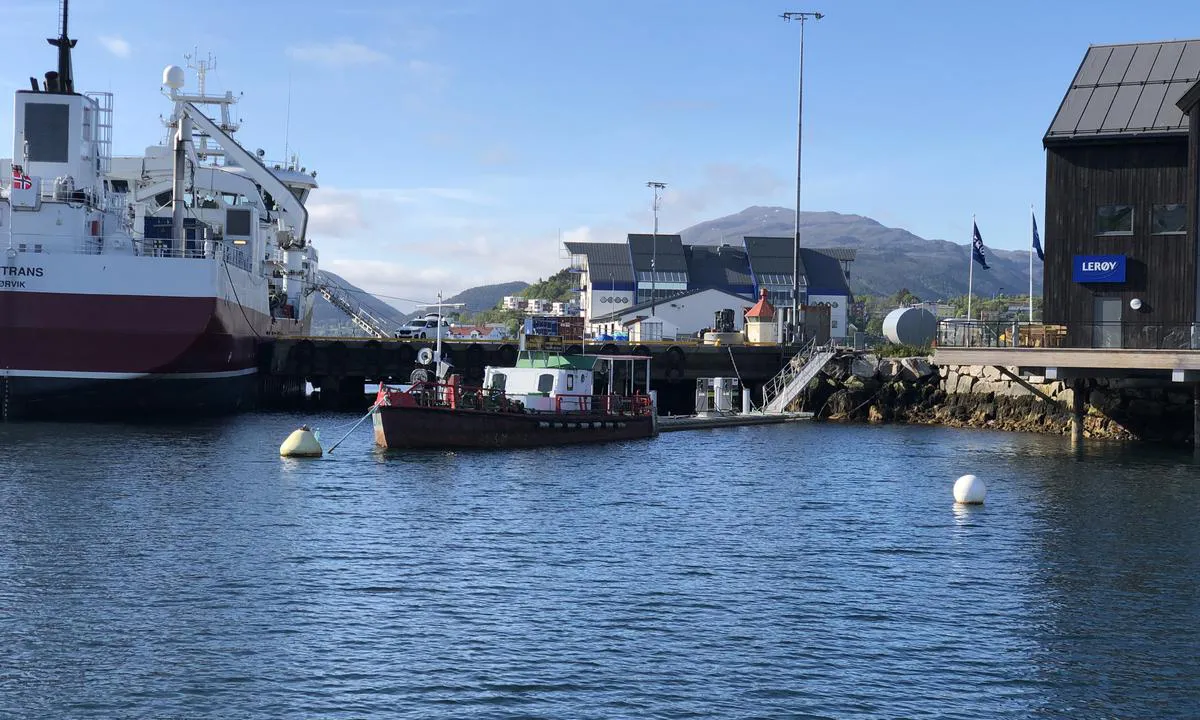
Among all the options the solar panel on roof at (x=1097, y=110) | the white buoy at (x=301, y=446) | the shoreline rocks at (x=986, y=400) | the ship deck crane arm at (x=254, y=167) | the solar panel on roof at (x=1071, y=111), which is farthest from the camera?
the ship deck crane arm at (x=254, y=167)

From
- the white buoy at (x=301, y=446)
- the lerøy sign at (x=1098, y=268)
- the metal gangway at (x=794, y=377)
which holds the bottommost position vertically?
the white buoy at (x=301, y=446)

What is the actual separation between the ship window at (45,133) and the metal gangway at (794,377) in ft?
123

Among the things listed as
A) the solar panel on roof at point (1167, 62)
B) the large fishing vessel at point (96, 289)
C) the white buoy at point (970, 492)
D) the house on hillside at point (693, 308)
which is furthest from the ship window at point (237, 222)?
the white buoy at point (970, 492)

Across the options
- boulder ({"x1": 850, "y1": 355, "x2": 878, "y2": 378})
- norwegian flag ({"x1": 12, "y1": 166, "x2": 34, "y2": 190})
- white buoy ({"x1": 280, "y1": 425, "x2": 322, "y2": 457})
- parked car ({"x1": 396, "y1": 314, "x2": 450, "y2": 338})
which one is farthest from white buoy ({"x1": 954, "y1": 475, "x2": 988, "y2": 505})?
parked car ({"x1": 396, "y1": 314, "x2": 450, "y2": 338})

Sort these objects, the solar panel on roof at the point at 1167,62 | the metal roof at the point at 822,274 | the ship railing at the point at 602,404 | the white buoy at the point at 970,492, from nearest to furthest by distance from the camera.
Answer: the white buoy at the point at 970,492, the solar panel on roof at the point at 1167,62, the ship railing at the point at 602,404, the metal roof at the point at 822,274

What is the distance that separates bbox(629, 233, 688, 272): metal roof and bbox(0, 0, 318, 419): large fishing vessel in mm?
80560

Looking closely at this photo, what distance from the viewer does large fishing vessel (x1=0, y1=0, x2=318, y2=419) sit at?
175ft

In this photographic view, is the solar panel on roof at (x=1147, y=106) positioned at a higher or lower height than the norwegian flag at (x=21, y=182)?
higher

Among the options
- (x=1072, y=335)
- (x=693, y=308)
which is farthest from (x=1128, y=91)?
(x=693, y=308)

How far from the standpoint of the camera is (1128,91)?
50.1 m

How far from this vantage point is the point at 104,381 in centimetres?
5450

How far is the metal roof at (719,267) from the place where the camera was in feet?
482

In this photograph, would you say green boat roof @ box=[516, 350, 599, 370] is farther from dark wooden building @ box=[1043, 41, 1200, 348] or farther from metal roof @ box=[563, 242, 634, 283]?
metal roof @ box=[563, 242, 634, 283]

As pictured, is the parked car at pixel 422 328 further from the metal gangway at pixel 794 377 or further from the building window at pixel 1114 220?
the building window at pixel 1114 220
